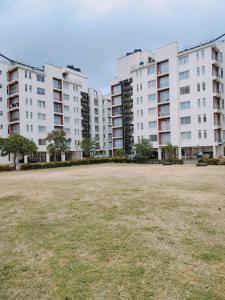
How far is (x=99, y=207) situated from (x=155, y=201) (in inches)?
101

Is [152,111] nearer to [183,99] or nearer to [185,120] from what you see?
[183,99]

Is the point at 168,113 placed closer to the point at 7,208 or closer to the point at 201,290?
the point at 7,208

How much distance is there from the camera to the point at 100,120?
316 ft

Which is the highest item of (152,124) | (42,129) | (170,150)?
(152,124)

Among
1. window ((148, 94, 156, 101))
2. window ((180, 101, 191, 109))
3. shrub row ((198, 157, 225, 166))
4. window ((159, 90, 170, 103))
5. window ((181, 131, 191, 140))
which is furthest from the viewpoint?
window ((148, 94, 156, 101))

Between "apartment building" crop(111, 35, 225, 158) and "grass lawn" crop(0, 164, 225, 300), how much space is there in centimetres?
4882

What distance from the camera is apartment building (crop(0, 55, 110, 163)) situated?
64750 millimetres

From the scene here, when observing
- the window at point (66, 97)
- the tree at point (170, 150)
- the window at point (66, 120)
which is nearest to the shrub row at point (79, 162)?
the tree at point (170, 150)

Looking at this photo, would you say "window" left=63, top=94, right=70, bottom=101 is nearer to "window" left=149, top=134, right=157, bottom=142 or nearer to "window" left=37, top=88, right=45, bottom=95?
"window" left=37, top=88, right=45, bottom=95

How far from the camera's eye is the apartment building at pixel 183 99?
2237 inches

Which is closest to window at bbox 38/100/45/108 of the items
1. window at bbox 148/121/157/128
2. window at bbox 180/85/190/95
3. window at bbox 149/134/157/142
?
window at bbox 148/121/157/128

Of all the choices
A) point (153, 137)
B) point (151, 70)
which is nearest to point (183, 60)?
point (151, 70)

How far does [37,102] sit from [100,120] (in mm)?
32057

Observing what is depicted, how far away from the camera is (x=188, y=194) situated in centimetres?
1359
